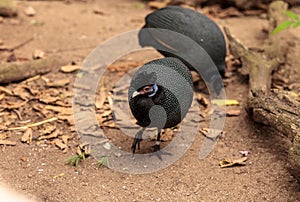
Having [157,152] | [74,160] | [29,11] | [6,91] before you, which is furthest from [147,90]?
[29,11]

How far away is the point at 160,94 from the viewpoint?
11.9 ft

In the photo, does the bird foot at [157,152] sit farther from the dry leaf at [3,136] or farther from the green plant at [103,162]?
the dry leaf at [3,136]

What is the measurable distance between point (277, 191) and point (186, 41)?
1.75 metres

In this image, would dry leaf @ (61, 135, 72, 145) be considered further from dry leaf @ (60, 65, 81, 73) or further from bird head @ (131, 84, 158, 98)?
dry leaf @ (60, 65, 81, 73)

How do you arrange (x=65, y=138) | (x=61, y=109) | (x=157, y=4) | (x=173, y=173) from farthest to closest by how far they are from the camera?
Answer: (x=157, y=4), (x=61, y=109), (x=65, y=138), (x=173, y=173)

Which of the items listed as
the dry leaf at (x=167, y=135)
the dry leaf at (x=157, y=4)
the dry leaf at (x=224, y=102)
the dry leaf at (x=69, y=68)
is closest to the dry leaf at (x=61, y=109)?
the dry leaf at (x=69, y=68)

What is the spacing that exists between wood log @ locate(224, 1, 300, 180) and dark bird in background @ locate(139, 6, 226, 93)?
0.28 metres

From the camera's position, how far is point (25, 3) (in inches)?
263

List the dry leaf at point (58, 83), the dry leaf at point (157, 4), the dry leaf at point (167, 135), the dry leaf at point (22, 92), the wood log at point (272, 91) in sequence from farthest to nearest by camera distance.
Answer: the dry leaf at point (157, 4) → the dry leaf at point (58, 83) → the dry leaf at point (22, 92) → the dry leaf at point (167, 135) → the wood log at point (272, 91)

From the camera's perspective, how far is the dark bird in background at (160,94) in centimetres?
359

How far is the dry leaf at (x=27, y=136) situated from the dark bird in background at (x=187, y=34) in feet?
4.96

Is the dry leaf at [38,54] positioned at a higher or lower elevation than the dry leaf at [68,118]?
higher

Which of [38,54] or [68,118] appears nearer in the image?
[68,118]

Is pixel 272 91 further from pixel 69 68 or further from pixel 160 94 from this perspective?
pixel 69 68
